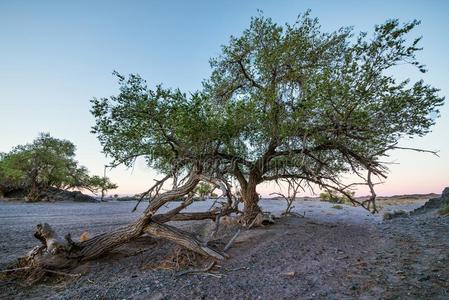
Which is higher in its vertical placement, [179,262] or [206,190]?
[206,190]

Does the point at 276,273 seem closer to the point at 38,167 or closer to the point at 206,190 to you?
the point at 206,190

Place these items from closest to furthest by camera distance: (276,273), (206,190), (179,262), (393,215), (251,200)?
(276,273), (179,262), (206,190), (251,200), (393,215)

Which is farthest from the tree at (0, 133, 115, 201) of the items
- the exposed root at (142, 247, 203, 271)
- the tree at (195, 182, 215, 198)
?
the exposed root at (142, 247, 203, 271)

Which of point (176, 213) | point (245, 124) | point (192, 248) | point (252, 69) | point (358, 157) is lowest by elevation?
point (192, 248)

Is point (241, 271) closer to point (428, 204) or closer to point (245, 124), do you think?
point (245, 124)

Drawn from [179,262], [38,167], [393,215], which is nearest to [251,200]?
[179,262]

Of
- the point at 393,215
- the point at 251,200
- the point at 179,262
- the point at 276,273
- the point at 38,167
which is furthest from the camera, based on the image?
the point at 38,167

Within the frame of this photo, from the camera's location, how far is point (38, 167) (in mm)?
42188

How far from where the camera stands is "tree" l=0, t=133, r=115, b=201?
39.9 metres

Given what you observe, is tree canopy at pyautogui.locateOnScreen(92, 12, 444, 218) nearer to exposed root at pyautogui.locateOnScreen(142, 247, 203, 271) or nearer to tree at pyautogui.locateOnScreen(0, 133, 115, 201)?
exposed root at pyautogui.locateOnScreen(142, 247, 203, 271)

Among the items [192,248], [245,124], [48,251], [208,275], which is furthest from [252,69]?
[48,251]

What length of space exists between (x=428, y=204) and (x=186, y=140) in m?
23.8

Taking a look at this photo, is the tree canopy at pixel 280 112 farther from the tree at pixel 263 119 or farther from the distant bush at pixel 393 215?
the distant bush at pixel 393 215

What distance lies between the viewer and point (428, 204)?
2275 cm
